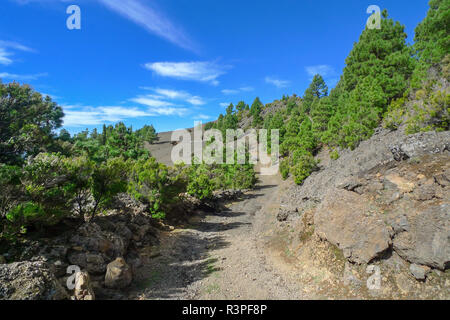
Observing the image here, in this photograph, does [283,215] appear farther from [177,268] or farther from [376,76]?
[376,76]

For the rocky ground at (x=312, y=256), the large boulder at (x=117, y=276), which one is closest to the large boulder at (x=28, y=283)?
the rocky ground at (x=312, y=256)

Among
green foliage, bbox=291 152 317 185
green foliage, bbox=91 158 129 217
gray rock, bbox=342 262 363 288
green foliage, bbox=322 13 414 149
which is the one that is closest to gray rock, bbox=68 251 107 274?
green foliage, bbox=91 158 129 217

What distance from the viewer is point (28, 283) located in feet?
23.1

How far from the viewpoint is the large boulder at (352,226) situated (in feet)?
30.3

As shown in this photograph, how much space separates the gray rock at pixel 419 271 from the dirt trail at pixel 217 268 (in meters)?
3.95

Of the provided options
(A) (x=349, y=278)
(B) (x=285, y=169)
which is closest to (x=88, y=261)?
(A) (x=349, y=278)

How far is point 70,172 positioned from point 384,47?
30.4 metres

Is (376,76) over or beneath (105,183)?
over

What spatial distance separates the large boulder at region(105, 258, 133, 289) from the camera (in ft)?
32.7

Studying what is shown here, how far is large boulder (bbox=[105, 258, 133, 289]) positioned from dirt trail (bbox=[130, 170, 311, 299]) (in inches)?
23.1

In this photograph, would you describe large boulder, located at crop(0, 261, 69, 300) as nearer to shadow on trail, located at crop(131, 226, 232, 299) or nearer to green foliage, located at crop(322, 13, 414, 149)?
shadow on trail, located at crop(131, 226, 232, 299)

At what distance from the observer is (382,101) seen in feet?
74.4

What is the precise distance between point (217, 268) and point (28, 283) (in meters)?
8.15
